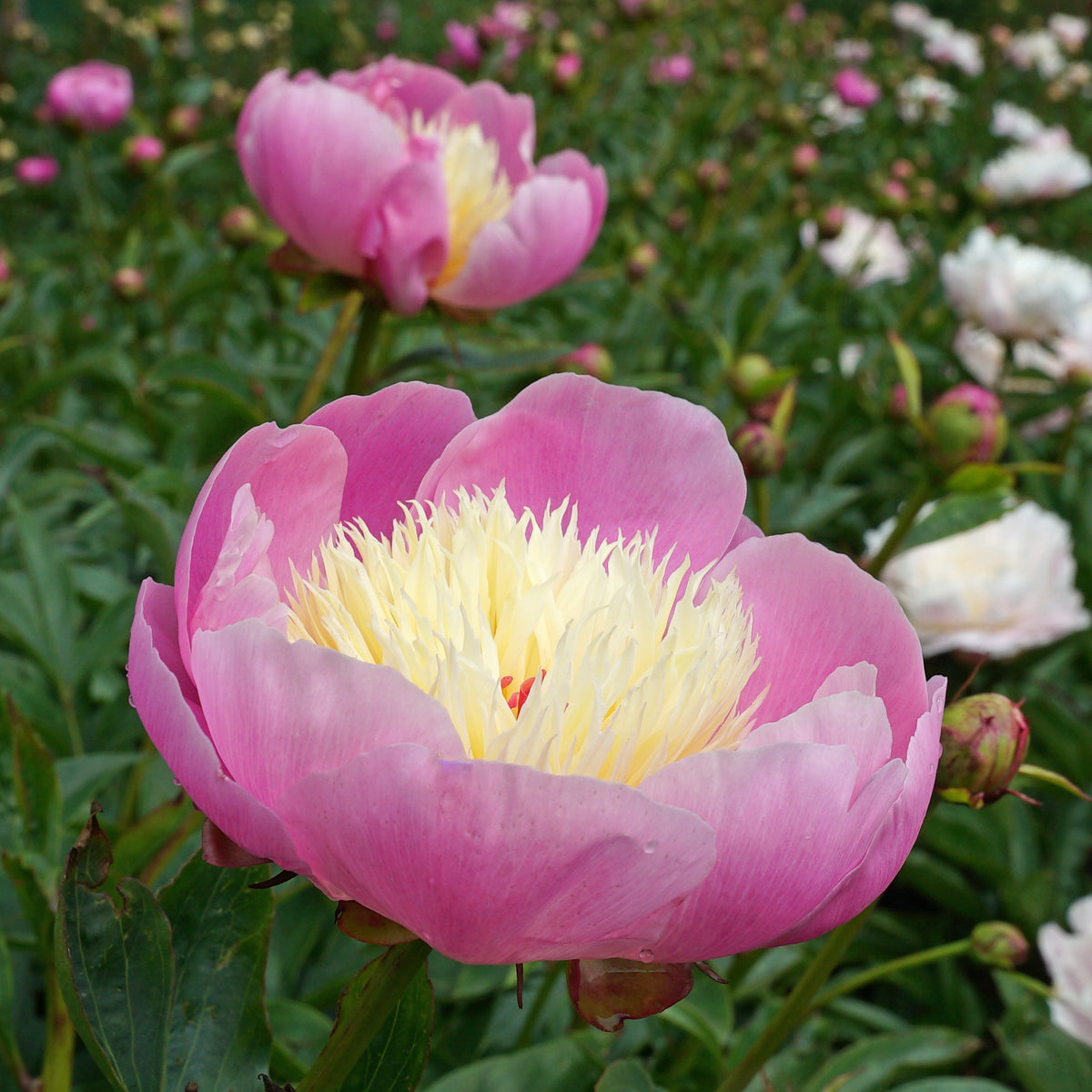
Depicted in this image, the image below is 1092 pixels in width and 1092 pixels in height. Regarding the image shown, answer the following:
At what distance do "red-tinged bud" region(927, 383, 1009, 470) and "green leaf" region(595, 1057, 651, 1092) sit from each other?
42 cm

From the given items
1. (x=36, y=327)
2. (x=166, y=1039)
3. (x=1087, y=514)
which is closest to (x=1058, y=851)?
(x=1087, y=514)

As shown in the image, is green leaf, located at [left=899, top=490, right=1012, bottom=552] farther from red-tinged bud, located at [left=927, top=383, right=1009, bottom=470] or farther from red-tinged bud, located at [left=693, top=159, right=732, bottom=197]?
red-tinged bud, located at [left=693, top=159, right=732, bottom=197]

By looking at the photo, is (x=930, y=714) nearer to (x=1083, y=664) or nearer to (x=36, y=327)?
(x=1083, y=664)

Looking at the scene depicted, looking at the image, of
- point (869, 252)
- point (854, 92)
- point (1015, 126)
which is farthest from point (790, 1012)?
point (1015, 126)

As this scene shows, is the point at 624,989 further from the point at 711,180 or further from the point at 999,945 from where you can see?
the point at 711,180

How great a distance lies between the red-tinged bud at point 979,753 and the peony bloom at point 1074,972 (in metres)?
0.34

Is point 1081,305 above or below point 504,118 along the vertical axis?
below

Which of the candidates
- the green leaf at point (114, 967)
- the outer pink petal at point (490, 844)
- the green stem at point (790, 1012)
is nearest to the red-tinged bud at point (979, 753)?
the green stem at point (790, 1012)

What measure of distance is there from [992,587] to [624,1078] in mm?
596

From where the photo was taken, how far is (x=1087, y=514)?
4.50 ft

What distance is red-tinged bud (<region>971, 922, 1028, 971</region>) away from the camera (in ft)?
1.97

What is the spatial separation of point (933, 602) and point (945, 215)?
191 cm

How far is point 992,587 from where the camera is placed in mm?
893

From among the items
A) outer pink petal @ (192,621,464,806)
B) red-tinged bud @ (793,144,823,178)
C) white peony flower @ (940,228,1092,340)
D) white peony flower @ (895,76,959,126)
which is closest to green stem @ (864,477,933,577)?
outer pink petal @ (192,621,464,806)
